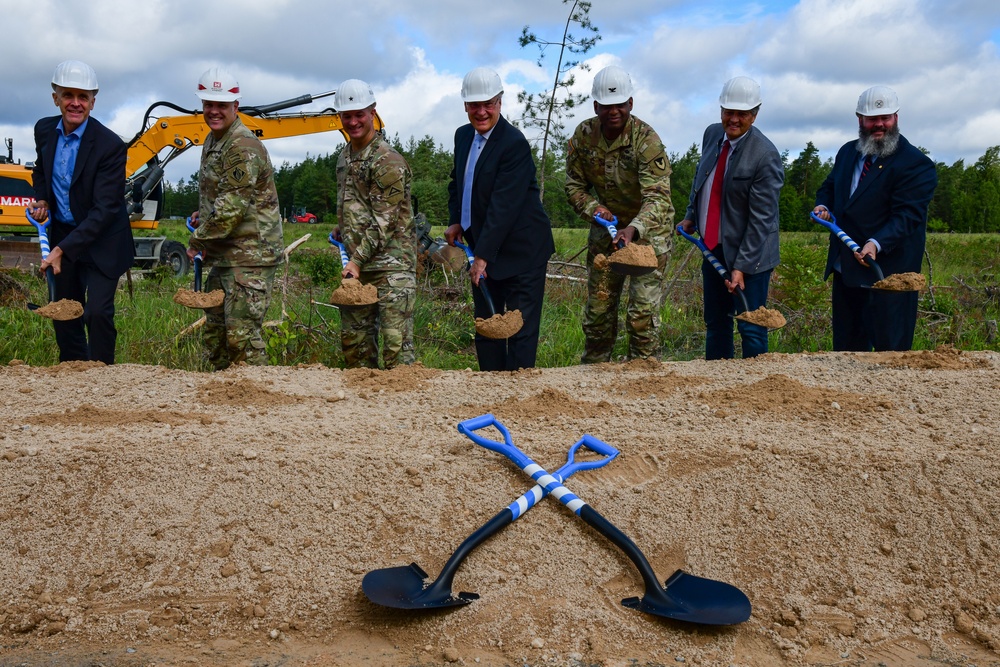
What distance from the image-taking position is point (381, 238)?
4.45m

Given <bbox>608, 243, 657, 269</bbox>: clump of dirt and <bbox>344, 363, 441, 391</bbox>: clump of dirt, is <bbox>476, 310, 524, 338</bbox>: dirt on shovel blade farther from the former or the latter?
<bbox>608, 243, 657, 269</bbox>: clump of dirt

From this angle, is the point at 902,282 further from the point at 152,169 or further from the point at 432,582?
the point at 152,169

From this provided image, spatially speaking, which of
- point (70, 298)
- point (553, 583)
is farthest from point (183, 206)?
point (553, 583)

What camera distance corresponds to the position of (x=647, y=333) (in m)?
4.60

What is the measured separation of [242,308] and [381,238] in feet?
2.85

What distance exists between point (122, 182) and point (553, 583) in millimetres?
3558

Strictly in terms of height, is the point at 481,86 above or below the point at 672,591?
above

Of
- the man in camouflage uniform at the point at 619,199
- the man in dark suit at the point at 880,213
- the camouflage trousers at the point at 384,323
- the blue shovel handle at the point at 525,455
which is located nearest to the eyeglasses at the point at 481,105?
the man in camouflage uniform at the point at 619,199

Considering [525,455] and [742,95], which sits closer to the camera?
[525,455]

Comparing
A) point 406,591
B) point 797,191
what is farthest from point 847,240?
point 797,191

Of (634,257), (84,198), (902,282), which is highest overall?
(84,198)

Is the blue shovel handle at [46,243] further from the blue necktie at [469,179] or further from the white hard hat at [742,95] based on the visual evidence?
the white hard hat at [742,95]

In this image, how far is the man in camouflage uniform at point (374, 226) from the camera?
439 centimetres

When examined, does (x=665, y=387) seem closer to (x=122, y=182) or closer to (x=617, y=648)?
(x=617, y=648)
